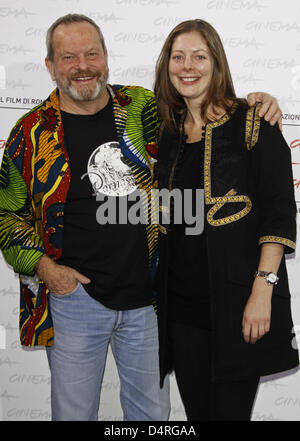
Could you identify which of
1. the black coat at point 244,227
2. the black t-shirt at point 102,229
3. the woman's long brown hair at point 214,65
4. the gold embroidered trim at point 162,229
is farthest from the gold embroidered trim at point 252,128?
the black t-shirt at point 102,229

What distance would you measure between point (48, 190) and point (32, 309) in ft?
2.05

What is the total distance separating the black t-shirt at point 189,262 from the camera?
6.21ft

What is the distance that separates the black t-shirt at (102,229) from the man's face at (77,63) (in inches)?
6.1

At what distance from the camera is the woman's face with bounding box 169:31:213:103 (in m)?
1.97

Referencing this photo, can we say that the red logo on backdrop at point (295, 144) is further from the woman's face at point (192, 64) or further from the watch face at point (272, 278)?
the watch face at point (272, 278)

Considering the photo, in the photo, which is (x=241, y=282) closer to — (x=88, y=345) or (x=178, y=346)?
(x=178, y=346)

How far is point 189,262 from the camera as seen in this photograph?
6.31 feet

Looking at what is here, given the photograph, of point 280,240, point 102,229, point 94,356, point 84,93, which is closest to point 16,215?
point 102,229

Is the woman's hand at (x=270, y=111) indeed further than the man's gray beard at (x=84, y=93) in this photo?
No

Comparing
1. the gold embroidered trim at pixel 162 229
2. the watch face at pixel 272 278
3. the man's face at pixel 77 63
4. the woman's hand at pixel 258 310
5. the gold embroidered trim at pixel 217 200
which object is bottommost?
the woman's hand at pixel 258 310

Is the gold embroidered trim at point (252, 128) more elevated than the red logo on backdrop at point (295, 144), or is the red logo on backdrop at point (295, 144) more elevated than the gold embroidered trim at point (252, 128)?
the red logo on backdrop at point (295, 144)

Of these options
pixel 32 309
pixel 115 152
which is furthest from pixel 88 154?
pixel 32 309

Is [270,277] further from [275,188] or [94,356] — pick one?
[94,356]

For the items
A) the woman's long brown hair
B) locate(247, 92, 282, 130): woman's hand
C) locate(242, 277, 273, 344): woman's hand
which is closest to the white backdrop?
the woman's long brown hair
